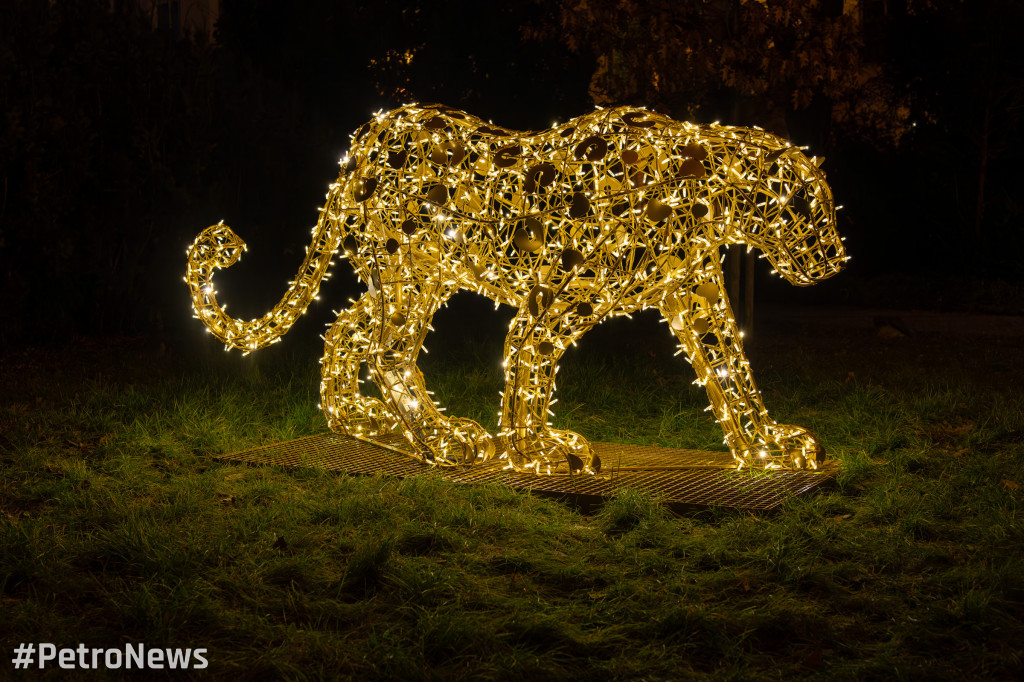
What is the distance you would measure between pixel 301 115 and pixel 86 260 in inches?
103

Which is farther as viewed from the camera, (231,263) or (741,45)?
(741,45)

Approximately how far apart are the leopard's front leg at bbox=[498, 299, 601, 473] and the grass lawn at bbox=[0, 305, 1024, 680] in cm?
26

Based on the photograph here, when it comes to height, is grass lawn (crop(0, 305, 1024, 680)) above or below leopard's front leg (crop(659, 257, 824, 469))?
below

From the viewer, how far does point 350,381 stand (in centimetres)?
533

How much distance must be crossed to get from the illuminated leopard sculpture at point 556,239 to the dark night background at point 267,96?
3411mm

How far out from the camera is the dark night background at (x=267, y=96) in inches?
319

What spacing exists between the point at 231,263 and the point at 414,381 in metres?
1.15

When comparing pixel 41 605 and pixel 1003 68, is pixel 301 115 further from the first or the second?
pixel 1003 68

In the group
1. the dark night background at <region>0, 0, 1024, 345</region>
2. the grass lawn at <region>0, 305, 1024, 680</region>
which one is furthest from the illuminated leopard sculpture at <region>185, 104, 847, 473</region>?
the dark night background at <region>0, 0, 1024, 345</region>

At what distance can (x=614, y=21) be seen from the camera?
8148 mm

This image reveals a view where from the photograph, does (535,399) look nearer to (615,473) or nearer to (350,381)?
(615,473)

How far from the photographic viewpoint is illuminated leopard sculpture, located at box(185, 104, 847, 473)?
171 inches
